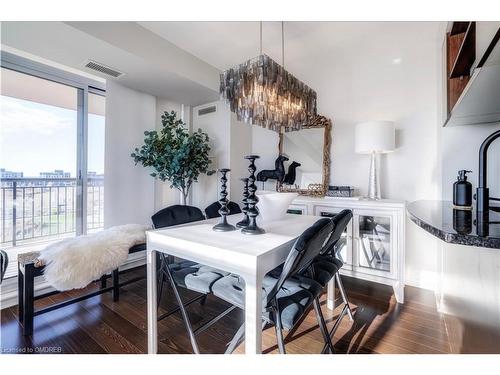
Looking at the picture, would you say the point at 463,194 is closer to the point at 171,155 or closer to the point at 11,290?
the point at 171,155

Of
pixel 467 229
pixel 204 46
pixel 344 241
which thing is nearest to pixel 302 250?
pixel 467 229

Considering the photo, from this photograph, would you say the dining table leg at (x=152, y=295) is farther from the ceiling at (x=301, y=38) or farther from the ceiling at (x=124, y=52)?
the ceiling at (x=301, y=38)

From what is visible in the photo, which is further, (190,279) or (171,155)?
(171,155)

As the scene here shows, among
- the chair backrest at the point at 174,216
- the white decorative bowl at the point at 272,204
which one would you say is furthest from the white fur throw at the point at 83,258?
the white decorative bowl at the point at 272,204

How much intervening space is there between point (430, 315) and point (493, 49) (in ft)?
6.61

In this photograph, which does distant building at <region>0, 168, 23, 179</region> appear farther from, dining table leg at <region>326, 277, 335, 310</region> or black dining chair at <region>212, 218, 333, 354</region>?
dining table leg at <region>326, 277, 335, 310</region>

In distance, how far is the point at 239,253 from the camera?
102cm

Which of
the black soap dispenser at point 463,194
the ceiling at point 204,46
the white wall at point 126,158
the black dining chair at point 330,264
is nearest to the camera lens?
the black soap dispenser at point 463,194

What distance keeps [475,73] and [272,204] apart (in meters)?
1.18

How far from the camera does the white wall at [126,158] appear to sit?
279cm

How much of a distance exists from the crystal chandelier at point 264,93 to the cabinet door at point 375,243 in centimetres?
120

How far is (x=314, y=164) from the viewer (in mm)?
3000
